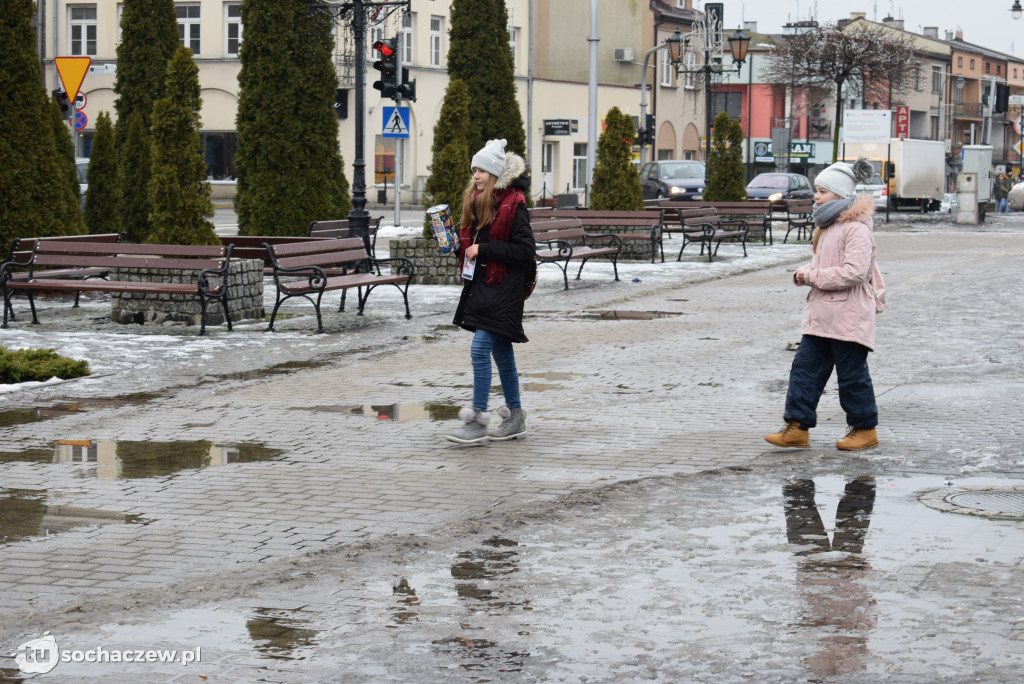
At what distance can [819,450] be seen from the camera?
8.27m

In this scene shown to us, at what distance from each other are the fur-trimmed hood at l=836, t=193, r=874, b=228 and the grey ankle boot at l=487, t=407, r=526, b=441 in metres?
2.15

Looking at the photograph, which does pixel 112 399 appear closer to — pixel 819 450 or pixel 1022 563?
pixel 819 450

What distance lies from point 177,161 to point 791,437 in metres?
8.98

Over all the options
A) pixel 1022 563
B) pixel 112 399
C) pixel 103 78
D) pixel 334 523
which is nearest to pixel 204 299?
pixel 112 399

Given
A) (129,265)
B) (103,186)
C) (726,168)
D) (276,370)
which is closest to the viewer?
(276,370)

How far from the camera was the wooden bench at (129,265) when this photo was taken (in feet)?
45.9

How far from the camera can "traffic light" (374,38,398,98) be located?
2459 cm

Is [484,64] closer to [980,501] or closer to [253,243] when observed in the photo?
[253,243]

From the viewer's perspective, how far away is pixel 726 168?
3250cm

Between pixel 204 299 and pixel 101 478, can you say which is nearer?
pixel 101 478

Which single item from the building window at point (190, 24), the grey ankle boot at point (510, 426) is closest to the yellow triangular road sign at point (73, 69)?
the grey ankle boot at point (510, 426)

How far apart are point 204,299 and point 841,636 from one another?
9909mm

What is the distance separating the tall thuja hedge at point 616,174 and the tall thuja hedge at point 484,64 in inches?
64.4

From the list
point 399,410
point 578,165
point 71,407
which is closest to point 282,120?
point 71,407
